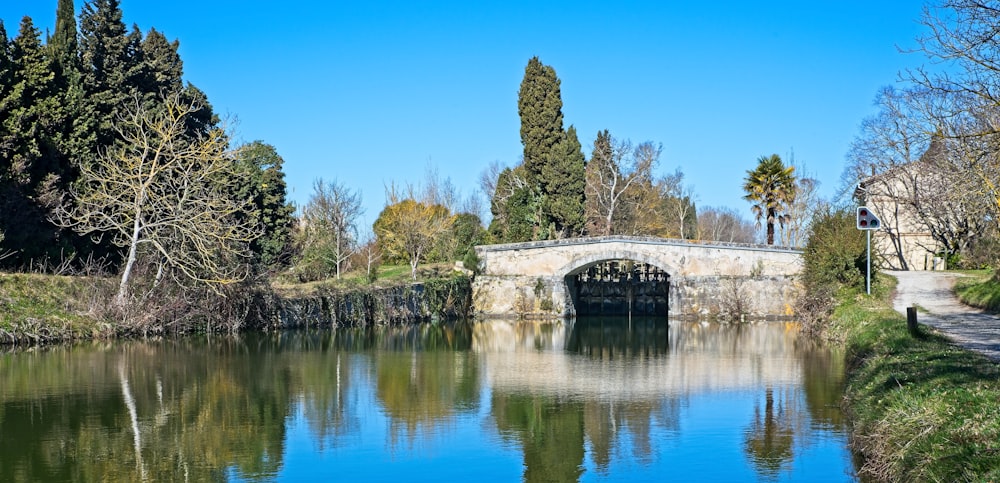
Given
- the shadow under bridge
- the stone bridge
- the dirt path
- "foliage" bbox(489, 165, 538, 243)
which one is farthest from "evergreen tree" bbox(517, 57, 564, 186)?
the dirt path

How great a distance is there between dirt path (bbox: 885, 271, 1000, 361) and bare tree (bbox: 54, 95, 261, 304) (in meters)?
17.8

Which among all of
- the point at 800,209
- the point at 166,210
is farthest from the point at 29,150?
the point at 800,209

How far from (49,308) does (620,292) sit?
25713 mm

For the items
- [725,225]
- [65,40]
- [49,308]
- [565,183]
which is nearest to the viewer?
[49,308]

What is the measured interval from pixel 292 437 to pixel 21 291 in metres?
13.9

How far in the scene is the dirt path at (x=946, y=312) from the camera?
17516mm

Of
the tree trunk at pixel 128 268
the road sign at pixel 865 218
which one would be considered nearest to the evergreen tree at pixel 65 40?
the tree trunk at pixel 128 268

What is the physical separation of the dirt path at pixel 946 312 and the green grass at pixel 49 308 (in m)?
20.3

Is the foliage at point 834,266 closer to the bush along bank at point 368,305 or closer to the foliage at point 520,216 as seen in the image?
the bush along bank at point 368,305

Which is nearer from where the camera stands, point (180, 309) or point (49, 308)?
point (49, 308)

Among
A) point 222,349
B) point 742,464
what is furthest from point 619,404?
point 222,349

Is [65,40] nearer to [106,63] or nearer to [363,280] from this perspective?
[106,63]

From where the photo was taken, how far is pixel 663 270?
41562 mm

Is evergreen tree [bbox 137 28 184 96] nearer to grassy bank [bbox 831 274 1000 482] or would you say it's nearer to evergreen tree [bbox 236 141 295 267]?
evergreen tree [bbox 236 141 295 267]
